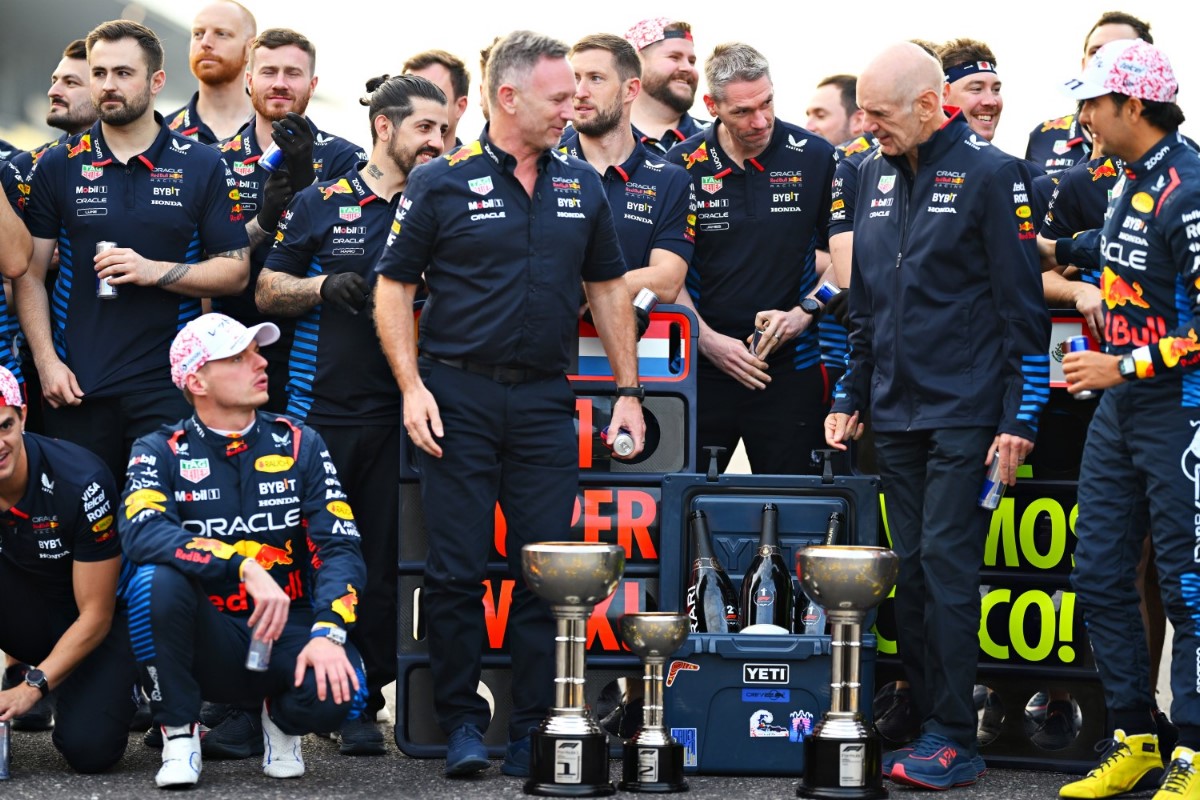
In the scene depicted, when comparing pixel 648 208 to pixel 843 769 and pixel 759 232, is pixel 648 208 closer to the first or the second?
pixel 759 232

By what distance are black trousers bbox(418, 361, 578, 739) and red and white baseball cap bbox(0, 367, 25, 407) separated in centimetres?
120

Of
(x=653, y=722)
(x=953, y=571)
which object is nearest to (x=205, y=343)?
(x=653, y=722)

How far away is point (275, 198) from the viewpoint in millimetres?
6227

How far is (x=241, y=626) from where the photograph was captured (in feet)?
16.6

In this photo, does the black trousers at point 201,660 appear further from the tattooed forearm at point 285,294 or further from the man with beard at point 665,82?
the man with beard at point 665,82

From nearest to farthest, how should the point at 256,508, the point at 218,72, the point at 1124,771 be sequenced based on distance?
the point at 1124,771 → the point at 256,508 → the point at 218,72

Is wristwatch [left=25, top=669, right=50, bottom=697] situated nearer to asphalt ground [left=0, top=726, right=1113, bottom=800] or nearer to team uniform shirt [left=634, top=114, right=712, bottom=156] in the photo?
asphalt ground [left=0, top=726, right=1113, bottom=800]

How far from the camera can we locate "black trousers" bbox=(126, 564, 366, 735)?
4828mm

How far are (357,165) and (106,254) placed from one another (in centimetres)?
92

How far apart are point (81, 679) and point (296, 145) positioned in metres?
2.11

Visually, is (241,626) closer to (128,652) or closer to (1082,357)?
(128,652)

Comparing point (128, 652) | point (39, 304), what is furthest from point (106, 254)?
point (128, 652)

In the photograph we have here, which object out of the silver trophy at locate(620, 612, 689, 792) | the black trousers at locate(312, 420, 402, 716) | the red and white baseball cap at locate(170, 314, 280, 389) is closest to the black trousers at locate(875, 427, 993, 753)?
the silver trophy at locate(620, 612, 689, 792)

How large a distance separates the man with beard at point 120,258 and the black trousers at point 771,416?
1.75m
